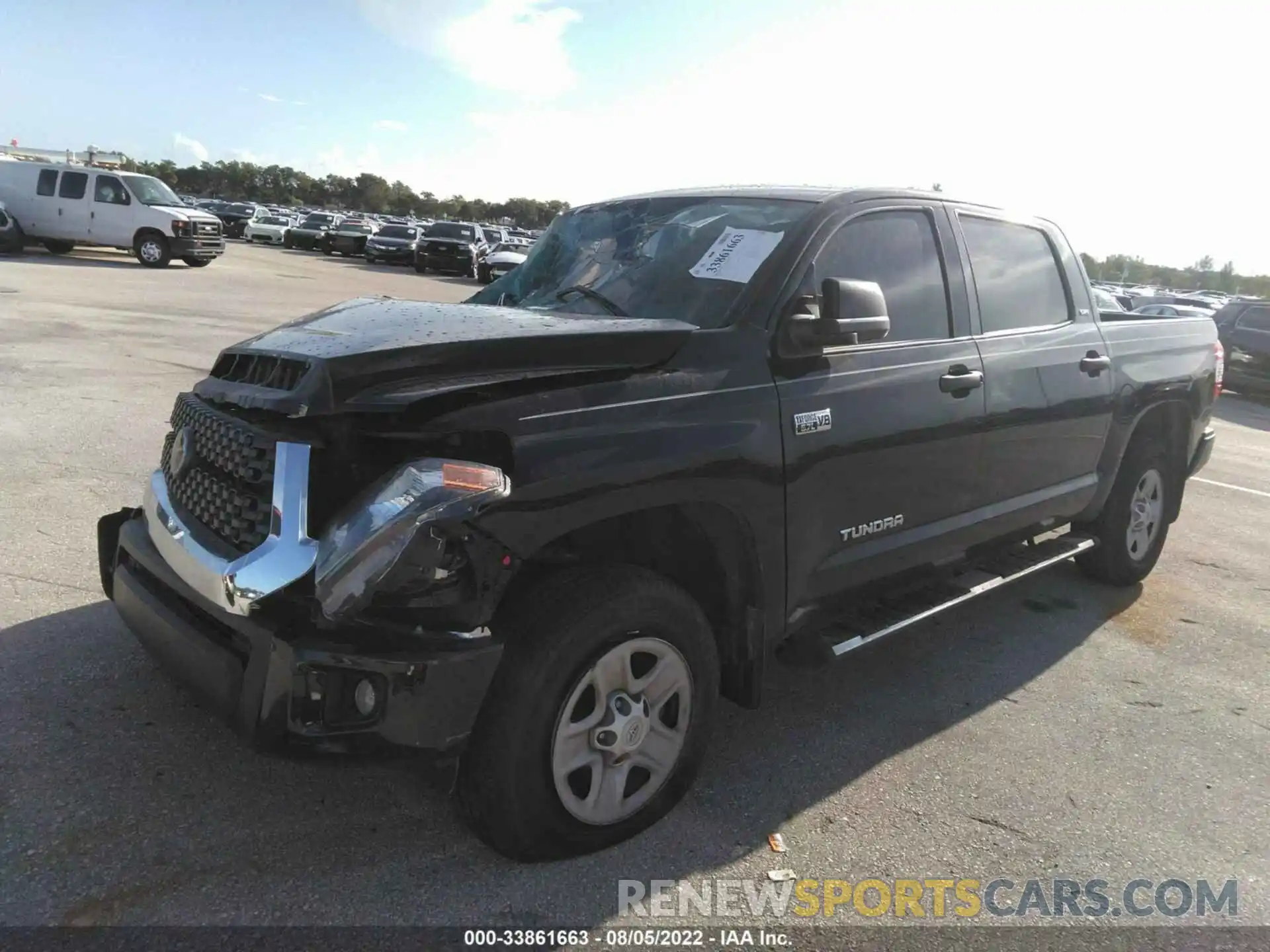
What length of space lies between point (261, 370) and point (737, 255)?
1623mm

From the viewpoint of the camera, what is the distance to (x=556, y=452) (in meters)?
2.51

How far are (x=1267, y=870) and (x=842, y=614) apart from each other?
4.88 ft

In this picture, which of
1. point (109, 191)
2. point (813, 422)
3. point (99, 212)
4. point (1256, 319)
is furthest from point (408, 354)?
point (99, 212)

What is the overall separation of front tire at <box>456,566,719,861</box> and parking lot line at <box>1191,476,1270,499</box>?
7.30 meters

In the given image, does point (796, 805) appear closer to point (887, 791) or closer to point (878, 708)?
point (887, 791)

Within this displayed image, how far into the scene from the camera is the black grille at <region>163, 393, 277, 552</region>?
2545mm

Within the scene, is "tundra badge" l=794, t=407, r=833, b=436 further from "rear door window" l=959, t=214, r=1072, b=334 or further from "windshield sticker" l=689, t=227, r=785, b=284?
"rear door window" l=959, t=214, r=1072, b=334

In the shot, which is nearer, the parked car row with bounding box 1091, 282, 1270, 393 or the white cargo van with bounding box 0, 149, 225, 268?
the parked car row with bounding box 1091, 282, 1270, 393

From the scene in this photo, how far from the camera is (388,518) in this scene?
2289 millimetres

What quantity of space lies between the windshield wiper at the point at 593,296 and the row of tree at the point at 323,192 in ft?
314

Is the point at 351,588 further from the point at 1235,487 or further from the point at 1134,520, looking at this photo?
the point at 1235,487

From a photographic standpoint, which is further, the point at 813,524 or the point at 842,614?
the point at 842,614

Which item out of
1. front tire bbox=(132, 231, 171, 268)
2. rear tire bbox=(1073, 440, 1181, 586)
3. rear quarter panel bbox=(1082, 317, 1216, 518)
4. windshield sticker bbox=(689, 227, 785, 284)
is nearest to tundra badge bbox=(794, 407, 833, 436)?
windshield sticker bbox=(689, 227, 785, 284)

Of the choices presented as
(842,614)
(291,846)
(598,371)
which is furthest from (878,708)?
(291,846)
